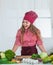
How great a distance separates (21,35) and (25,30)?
0.04 metres

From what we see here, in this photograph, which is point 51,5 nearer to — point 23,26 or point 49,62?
point 23,26

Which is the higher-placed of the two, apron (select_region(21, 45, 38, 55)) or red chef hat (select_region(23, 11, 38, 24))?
red chef hat (select_region(23, 11, 38, 24))

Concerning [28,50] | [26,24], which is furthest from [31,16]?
[28,50]

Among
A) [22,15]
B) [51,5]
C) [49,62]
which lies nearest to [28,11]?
[22,15]

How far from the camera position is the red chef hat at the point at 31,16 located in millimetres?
1338

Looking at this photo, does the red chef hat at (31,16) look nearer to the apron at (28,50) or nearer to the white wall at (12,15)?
the white wall at (12,15)

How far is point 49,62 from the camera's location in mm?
1010

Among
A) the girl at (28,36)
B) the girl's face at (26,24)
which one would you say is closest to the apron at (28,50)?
the girl at (28,36)

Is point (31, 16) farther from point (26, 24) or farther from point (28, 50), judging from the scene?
point (28, 50)

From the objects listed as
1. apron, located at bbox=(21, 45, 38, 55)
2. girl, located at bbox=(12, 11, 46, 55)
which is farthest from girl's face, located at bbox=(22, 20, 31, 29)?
apron, located at bbox=(21, 45, 38, 55)

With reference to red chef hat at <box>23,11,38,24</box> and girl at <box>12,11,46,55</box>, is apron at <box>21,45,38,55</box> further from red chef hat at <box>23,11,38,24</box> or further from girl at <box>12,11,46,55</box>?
red chef hat at <box>23,11,38,24</box>

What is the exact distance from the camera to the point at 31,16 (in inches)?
52.4

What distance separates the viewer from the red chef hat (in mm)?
1338

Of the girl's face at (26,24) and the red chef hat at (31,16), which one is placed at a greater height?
the red chef hat at (31,16)
